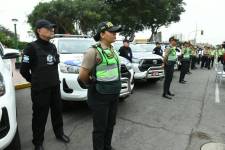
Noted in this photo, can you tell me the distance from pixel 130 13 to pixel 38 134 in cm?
2669

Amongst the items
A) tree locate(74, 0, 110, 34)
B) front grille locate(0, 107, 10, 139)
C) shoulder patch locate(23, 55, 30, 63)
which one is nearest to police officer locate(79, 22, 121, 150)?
shoulder patch locate(23, 55, 30, 63)

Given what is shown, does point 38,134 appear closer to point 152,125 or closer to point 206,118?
point 152,125

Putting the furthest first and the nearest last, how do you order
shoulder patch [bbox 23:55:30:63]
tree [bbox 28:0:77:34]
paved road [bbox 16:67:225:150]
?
1. tree [bbox 28:0:77:34]
2. paved road [bbox 16:67:225:150]
3. shoulder patch [bbox 23:55:30:63]

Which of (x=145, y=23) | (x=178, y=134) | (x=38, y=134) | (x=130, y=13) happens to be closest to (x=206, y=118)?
(x=178, y=134)

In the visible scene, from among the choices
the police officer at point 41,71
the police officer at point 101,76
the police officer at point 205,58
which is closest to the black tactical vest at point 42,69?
the police officer at point 41,71

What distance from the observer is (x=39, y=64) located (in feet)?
12.5

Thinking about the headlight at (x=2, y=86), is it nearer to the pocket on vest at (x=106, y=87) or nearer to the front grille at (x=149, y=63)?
the pocket on vest at (x=106, y=87)

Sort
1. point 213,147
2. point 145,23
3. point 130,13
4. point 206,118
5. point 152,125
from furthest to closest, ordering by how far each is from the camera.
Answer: point 145,23 → point 130,13 → point 206,118 → point 152,125 → point 213,147

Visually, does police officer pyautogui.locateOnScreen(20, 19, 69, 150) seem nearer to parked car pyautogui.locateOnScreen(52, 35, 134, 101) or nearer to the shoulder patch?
the shoulder patch

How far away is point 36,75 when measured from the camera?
3850mm

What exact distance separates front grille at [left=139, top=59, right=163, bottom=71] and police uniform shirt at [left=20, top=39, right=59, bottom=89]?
5100mm

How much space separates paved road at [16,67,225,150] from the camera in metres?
4.39

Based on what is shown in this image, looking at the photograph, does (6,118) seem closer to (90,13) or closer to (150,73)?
(150,73)

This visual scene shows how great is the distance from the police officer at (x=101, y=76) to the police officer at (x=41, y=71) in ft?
2.28
